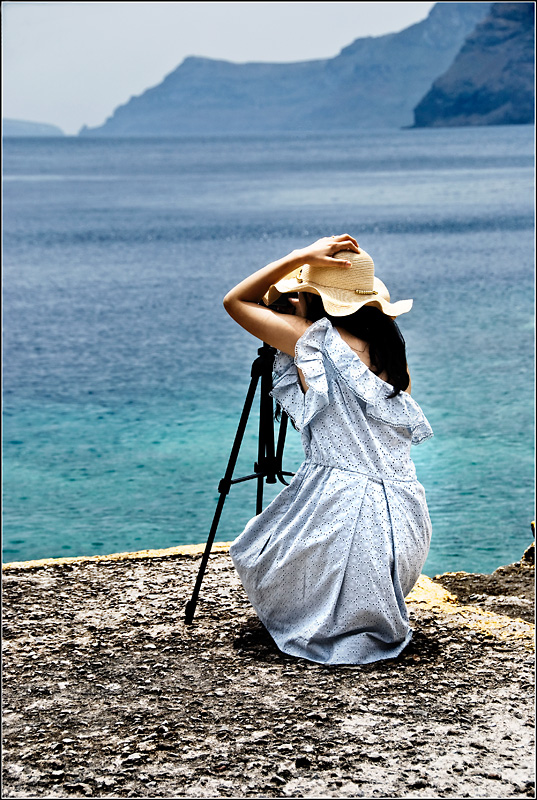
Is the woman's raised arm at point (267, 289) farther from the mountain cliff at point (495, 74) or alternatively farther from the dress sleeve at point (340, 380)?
the mountain cliff at point (495, 74)

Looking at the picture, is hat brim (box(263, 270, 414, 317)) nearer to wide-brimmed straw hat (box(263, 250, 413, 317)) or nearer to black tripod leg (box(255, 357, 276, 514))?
wide-brimmed straw hat (box(263, 250, 413, 317))

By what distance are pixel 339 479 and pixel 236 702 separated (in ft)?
2.61

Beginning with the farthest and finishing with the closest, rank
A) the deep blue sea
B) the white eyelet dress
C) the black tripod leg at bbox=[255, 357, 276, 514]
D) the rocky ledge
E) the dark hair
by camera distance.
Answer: the deep blue sea → the black tripod leg at bbox=[255, 357, 276, 514] → the dark hair → the white eyelet dress → the rocky ledge

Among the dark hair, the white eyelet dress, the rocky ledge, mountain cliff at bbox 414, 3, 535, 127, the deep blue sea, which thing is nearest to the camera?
the rocky ledge

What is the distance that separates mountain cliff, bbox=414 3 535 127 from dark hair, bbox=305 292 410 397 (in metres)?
144

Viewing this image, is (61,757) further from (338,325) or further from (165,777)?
(338,325)

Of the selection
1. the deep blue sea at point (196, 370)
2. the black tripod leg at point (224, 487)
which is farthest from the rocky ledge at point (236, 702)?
the deep blue sea at point (196, 370)

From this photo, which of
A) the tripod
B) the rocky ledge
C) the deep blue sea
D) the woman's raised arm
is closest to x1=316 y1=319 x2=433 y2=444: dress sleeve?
the woman's raised arm

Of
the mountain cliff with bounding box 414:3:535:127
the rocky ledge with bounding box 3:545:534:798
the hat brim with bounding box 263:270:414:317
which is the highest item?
the mountain cliff with bounding box 414:3:535:127

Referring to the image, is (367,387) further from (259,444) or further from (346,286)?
(259,444)

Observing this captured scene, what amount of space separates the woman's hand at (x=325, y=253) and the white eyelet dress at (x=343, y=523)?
20 centimetres

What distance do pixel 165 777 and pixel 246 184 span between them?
2142 inches

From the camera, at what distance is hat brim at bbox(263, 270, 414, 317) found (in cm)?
330

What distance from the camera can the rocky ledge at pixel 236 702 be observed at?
259 cm
